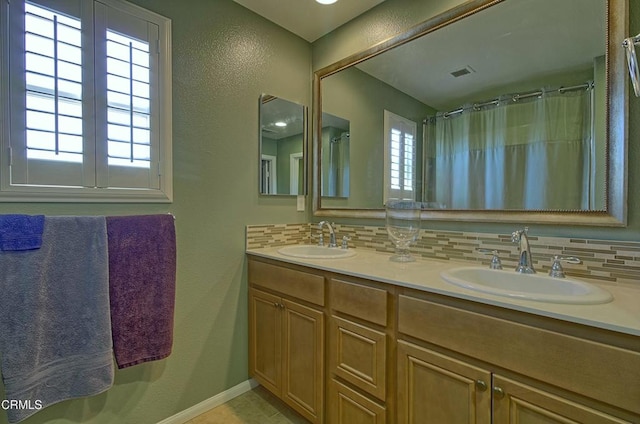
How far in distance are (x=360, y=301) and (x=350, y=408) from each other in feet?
1.61

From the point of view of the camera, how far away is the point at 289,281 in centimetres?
164

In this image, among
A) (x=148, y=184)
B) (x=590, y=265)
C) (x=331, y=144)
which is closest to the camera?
(x=590, y=265)

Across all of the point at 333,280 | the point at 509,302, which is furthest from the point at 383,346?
the point at 509,302

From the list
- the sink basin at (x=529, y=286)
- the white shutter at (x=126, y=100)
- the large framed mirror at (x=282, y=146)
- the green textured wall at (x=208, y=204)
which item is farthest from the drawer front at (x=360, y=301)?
the white shutter at (x=126, y=100)

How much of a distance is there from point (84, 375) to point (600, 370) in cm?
175

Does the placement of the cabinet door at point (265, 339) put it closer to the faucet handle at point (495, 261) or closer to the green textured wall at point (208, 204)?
the green textured wall at point (208, 204)

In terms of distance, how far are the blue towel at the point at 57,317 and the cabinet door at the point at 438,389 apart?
Answer: 1.22 m

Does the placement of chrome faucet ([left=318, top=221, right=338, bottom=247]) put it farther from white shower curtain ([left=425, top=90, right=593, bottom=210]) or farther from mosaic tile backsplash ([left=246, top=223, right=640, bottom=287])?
white shower curtain ([left=425, top=90, right=593, bottom=210])

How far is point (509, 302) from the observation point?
0.90 meters

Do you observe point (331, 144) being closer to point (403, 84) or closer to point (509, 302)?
point (403, 84)

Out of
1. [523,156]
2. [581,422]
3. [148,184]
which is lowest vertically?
[581,422]

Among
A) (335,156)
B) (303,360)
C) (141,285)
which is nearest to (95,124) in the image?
(141,285)

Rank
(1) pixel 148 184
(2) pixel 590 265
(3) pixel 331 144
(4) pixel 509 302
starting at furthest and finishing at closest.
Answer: (3) pixel 331 144
(1) pixel 148 184
(2) pixel 590 265
(4) pixel 509 302

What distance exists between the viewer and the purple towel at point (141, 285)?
4.40 ft
